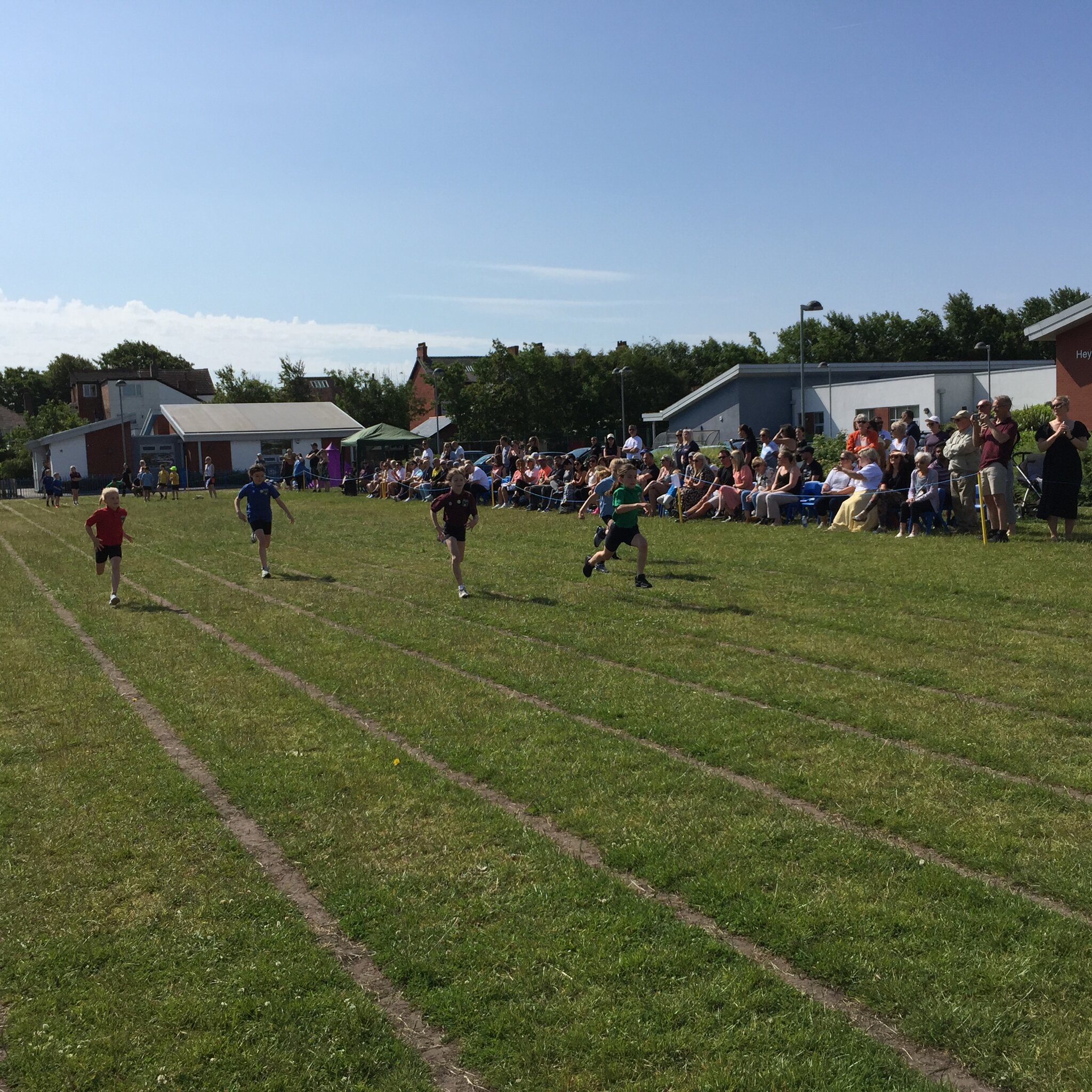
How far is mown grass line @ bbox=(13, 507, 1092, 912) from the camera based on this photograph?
515 cm

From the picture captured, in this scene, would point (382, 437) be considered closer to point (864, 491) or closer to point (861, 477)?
point (861, 477)

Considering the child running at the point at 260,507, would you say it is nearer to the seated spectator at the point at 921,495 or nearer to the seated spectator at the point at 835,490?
the seated spectator at the point at 835,490

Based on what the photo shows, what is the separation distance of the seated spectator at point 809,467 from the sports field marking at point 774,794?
11990 millimetres

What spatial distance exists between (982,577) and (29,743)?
1050 centimetres

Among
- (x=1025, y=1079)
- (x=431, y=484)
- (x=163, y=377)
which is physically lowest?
(x=1025, y=1079)

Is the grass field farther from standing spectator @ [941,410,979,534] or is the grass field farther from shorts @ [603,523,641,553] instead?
standing spectator @ [941,410,979,534]

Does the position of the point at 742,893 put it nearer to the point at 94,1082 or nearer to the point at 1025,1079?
the point at 1025,1079

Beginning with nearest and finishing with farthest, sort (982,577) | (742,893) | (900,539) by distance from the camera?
(742,893)
(982,577)
(900,539)

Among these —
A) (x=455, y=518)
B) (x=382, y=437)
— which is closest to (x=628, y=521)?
(x=455, y=518)

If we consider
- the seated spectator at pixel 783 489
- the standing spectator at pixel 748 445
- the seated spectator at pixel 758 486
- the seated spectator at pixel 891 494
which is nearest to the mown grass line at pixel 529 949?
the seated spectator at pixel 891 494

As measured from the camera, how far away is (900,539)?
676 inches

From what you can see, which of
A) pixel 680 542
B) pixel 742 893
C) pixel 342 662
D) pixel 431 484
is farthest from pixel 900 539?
pixel 431 484

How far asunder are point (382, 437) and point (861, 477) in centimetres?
2891

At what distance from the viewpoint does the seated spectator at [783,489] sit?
20.6 m
